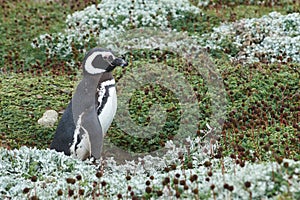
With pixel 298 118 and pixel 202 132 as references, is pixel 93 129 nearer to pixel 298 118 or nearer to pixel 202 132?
pixel 202 132

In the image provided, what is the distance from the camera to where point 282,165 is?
617cm

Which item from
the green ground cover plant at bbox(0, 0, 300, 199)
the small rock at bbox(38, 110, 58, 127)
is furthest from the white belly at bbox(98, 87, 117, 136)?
the small rock at bbox(38, 110, 58, 127)

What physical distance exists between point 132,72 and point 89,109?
135 inches

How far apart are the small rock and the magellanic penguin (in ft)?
6.42

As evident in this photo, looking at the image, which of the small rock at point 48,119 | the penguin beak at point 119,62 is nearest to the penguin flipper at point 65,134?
the penguin beak at point 119,62

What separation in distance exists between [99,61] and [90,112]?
2.39 feet

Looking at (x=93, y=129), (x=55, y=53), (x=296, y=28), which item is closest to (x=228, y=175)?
(x=93, y=129)

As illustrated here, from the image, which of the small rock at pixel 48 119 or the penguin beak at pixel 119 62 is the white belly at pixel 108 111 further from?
the small rock at pixel 48 119

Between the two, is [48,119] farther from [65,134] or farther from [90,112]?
[90,112]

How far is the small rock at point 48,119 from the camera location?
10.7 meters

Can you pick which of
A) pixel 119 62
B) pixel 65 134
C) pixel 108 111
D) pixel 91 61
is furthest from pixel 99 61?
pixel 65 134

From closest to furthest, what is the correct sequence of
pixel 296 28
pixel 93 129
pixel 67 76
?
pixel 93 129 < pixel 67 76 < pixel 296 28

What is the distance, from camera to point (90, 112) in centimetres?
857

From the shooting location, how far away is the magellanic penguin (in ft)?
28.1
